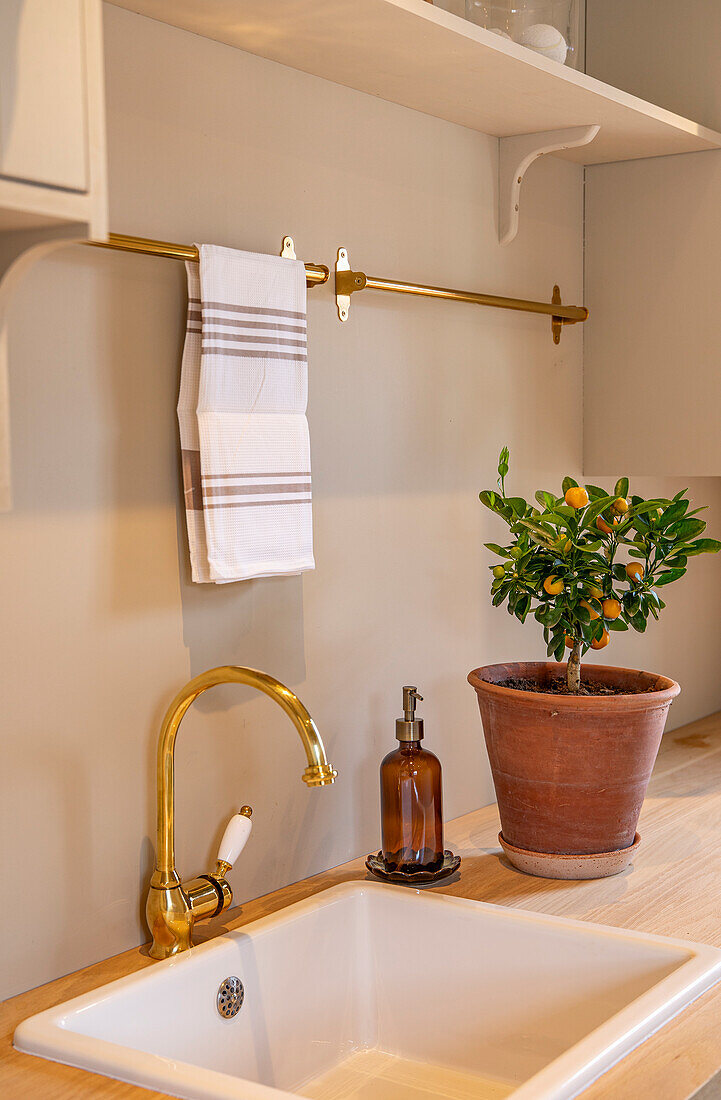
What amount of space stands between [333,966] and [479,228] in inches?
41.6

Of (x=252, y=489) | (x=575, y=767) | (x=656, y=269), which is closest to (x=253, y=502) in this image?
(x=252, y=489)

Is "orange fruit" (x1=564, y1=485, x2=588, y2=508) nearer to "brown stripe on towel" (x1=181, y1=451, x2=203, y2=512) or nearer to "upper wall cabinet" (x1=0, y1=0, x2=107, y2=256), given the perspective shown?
"brown stripe on towel" (x1=181, y1=451, x2=203, y2=512)

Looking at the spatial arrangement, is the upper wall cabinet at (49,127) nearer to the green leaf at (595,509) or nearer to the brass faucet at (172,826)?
the brass faucet at (172,826)

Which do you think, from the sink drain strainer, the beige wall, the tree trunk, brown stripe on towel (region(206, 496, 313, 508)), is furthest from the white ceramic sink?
brown stripe on towel (region(206, 496, 313, 508))

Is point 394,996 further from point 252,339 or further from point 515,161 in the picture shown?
point 515,161

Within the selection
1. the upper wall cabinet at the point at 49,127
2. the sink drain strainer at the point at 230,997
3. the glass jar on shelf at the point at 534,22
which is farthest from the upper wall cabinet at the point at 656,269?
the upper wall cabinet at the point at 49,127

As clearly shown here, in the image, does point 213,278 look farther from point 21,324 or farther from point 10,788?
point 10,788

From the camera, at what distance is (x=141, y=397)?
1278mm

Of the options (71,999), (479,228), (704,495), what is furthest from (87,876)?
(704,495)

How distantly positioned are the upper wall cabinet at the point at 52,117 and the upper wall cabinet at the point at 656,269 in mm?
1250

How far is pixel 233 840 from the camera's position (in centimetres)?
131

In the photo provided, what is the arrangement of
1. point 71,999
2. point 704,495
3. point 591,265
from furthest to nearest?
point 704,495 → point 591,265 → point 71,999

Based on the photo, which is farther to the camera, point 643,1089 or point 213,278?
point 213,278

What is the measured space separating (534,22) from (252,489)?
2.40 ft
